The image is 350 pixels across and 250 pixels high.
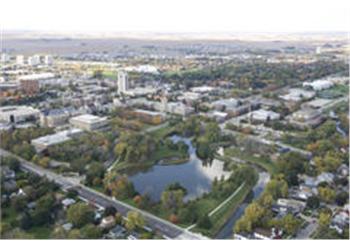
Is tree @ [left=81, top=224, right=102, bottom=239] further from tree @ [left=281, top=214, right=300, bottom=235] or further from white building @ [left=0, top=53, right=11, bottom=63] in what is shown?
white building @ [left=0, top=53, right=11, bottom=63]

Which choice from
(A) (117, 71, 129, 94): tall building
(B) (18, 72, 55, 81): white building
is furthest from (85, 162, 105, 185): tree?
(B) (18, 72, 55, 81): white building

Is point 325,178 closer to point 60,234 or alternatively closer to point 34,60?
point 60,234

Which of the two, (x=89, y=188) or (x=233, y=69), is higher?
(x=233, y=69)

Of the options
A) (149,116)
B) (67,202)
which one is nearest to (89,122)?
(149,116)

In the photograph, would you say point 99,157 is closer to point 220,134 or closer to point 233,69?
point 220,134

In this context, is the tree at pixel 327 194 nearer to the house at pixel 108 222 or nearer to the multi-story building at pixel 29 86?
the house at pixel 108 222

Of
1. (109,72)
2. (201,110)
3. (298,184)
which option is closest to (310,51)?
(109,72)
